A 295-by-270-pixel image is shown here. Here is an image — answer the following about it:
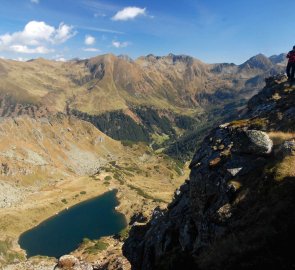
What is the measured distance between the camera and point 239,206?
3519 cm

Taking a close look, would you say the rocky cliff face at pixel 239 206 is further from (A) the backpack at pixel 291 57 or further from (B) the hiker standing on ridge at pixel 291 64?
(A) the backpack at pixel 291 57

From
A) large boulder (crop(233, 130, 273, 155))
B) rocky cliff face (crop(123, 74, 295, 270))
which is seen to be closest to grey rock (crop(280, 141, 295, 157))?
rocky cliff face (crop(123, 74, 295, 270))

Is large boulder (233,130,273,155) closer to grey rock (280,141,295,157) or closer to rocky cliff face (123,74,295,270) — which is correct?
rocky cliff face (123,74,295,270)

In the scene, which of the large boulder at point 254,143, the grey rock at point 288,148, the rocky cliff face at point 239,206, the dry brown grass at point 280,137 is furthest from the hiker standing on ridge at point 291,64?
the grey rock at point 288,148

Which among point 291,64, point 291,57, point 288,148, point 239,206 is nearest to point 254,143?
point 288,148

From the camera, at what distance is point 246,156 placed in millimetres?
42469

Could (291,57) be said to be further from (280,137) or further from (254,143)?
(254,143)

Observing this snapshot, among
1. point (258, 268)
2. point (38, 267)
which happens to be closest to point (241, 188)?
point (258, 268)

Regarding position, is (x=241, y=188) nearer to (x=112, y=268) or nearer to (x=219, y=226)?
(x=219, y=226)

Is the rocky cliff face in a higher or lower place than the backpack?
lower

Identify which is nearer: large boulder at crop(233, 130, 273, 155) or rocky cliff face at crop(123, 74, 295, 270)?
rocky cliff face at crop(123, 74, 295, 270)

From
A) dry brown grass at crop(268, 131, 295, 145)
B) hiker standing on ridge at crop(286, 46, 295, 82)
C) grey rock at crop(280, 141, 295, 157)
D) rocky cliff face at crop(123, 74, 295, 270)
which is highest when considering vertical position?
hiker standing on ridge at crop(286, 46, 295, 82)

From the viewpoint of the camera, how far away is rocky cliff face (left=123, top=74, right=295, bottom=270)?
91.7ft

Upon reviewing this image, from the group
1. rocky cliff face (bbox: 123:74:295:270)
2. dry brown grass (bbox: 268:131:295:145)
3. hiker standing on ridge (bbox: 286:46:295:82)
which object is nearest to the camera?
rocky cliff face (bbox: 123:74:295:270)
